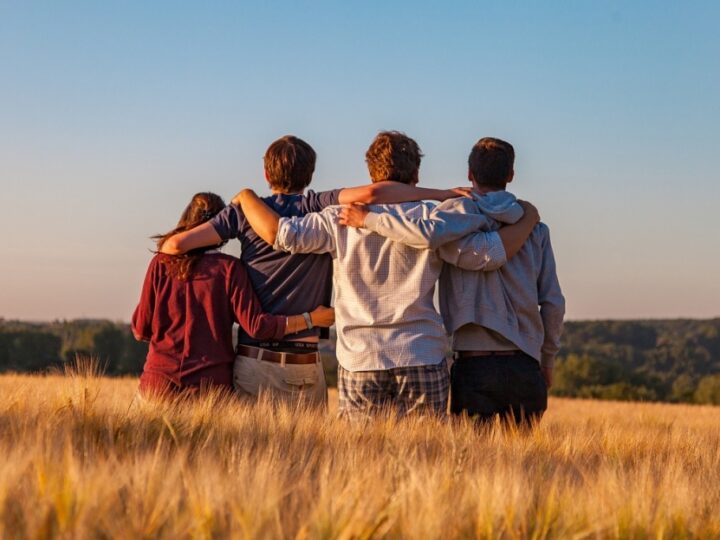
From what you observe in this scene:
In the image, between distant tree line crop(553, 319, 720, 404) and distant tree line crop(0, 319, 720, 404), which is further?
distant tree line crop(553, 319, 720, 404)

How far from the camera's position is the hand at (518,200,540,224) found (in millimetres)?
6406

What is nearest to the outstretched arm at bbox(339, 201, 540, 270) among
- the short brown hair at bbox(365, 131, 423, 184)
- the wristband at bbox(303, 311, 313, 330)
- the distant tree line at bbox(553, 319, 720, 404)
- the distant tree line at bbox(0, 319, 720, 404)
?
the short brown hair at bbox(365, 131, 423, 184)

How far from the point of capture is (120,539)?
116 inches

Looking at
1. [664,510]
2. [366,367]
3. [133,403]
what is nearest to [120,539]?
[664,510]

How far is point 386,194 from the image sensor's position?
6078 mm

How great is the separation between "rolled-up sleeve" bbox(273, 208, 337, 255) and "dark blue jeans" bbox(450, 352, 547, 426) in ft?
4.10

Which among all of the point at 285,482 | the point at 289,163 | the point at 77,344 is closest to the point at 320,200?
the point at 289,163

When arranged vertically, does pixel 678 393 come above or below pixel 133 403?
below

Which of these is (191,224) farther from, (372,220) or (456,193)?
(456,193)

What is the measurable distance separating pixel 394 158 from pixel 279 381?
1657 mm

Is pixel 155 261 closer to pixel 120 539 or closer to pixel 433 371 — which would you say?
pixel 433 371

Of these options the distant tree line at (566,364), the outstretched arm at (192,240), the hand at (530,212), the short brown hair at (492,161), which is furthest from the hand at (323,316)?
the distant tree line at (566,364)

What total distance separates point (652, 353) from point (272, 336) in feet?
309

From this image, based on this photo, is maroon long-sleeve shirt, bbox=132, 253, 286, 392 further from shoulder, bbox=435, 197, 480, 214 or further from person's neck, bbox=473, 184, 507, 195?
person's neck, bbox=473, 184, 507, 195
